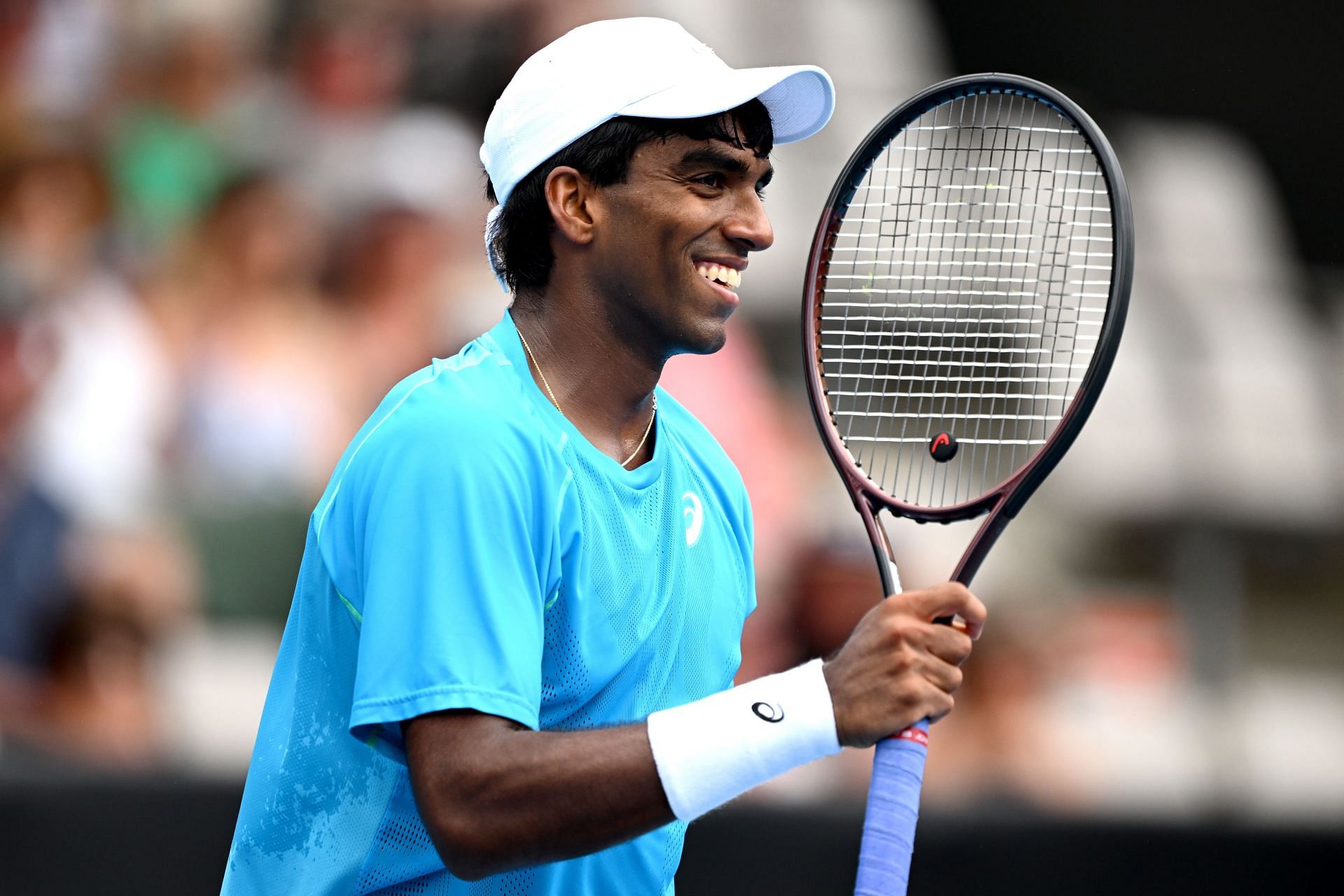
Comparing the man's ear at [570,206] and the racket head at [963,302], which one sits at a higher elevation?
the racket head at [963,302]

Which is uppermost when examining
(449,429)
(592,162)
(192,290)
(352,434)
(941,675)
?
(192,290)

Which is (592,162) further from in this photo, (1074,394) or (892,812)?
(892,812)

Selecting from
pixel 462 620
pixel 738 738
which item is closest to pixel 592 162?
pixel 462 620

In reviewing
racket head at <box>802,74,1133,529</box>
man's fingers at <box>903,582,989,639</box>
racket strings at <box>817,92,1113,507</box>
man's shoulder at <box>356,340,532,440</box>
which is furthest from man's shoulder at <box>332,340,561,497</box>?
racket strings at <box>817,92,1113,507</box>

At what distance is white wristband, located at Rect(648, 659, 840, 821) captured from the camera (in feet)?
6.03

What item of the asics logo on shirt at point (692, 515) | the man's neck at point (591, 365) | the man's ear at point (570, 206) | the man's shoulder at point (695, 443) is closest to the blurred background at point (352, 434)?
the man's shoulder at point (695, 443)

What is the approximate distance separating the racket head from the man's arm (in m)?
0.38

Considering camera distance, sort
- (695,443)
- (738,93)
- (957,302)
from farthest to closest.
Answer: (957,302) < (695,443) < (738,93)

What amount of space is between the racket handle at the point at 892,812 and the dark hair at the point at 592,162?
0.78m

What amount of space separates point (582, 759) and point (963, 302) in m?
3.86

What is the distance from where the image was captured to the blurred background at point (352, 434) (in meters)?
4.04

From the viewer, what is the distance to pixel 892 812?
196cm

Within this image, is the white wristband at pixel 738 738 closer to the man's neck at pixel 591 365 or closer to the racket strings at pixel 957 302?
the man's neck at pixel 591 365

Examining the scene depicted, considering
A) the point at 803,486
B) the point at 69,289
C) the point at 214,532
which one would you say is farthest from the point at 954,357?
the point at 69,289
